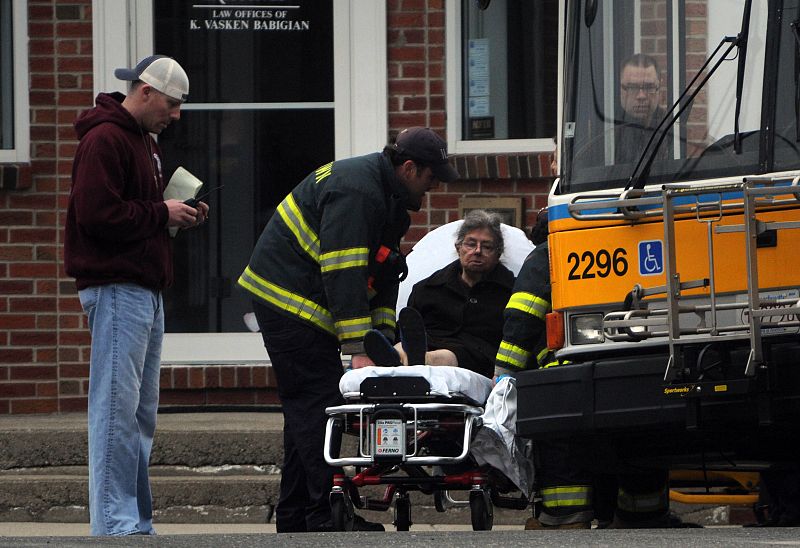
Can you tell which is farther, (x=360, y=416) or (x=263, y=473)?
(x=263, y=473)

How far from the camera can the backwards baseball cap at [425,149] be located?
7.75 metres

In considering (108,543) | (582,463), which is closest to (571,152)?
(582,463)

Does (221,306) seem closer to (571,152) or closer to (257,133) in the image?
(257,133)

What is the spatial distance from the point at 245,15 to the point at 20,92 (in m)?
1.42

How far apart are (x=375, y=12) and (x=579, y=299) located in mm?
4222

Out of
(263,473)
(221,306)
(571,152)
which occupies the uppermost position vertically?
(571,152)

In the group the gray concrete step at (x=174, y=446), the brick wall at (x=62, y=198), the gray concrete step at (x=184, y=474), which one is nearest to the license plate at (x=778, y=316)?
the gray concrete step at (x=184, y=474)

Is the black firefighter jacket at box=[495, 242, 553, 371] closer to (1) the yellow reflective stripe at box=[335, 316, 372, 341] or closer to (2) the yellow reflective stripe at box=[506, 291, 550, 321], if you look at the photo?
(2) the yellow reflective stripe at box=[506, 291, 550, 321]

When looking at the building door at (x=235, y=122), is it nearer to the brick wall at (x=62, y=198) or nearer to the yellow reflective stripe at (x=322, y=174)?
the brick wall at (x=62, y=198)

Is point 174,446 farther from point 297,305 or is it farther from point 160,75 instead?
point 160,75

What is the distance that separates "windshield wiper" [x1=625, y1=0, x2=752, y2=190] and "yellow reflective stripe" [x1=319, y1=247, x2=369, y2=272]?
1208mm

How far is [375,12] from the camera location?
10.8 meters

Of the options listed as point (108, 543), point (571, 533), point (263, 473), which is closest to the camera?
point (108, 543)

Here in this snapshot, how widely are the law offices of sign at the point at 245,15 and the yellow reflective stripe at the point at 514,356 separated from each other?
12.6ft
